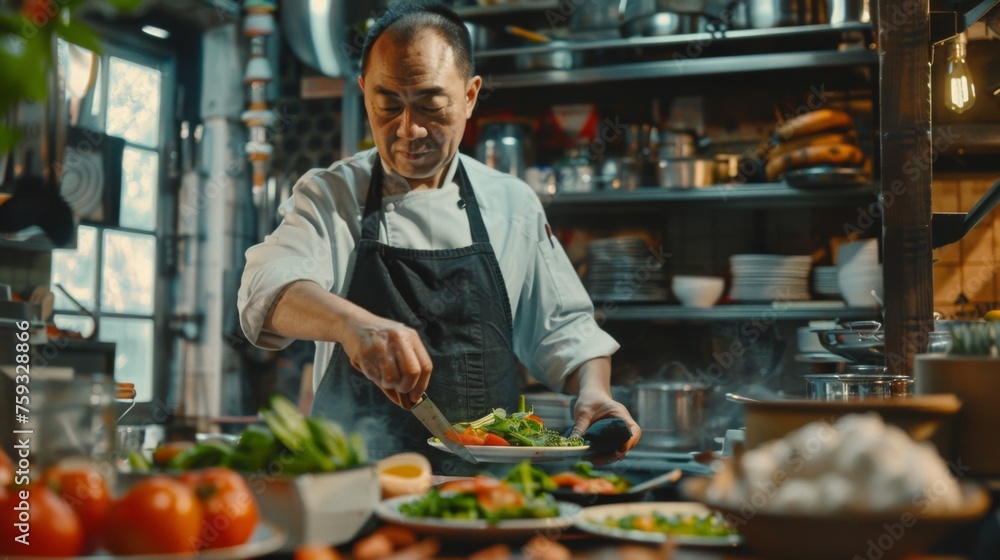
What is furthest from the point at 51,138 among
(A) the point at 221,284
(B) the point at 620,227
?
(B) the point at 620,227

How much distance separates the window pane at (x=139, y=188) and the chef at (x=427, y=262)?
8.78 ft

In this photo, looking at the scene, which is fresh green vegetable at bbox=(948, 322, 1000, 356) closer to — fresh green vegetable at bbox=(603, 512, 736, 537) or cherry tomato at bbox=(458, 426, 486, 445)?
fresh green vegetable at bbox=(603, 512, 736, 537)

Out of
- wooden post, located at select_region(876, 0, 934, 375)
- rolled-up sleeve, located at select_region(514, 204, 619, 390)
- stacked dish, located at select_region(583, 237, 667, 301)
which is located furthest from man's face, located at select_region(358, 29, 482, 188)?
stacked dish, located at select_region(583, 237, 667, 301)

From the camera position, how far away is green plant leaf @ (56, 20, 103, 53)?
77cm

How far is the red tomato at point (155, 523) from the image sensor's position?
89cm

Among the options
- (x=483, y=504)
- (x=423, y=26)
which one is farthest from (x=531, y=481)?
(x=423, y=26)

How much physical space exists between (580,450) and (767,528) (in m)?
0.77

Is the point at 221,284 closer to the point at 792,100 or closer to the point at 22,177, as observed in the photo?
the point at 22,177

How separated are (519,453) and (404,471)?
0.35 metres

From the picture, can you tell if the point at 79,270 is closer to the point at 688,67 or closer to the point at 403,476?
the point at 688,67

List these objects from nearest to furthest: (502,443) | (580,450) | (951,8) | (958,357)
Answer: (958,357), (580,450), (502,443), (951,8)

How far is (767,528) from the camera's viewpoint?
3.00ft

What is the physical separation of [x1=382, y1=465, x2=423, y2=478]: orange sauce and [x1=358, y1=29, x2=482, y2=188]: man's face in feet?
3.63

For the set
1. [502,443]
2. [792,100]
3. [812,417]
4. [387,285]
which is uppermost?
[792,100]
